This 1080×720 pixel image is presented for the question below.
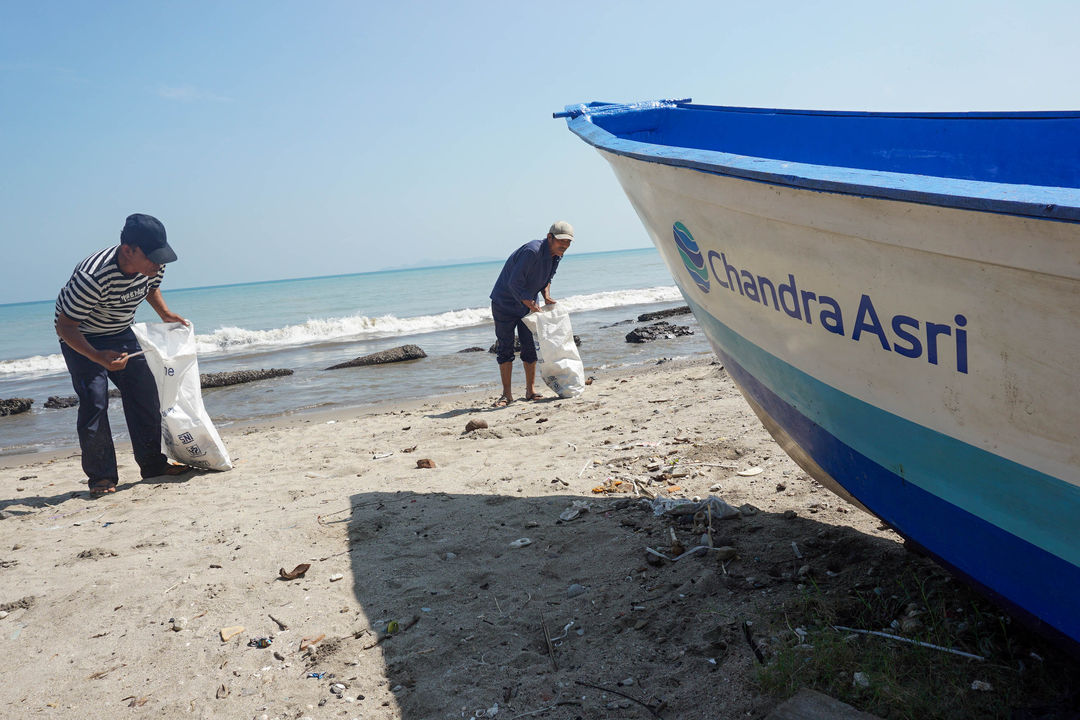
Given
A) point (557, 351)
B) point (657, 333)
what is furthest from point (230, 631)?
point (657, 333)

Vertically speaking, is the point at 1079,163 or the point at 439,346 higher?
the point at 1079,163

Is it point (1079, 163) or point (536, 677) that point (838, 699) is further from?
point (1079, 163)

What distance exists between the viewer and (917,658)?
193cm

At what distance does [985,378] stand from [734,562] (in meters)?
1.36

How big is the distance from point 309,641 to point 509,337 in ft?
14.6

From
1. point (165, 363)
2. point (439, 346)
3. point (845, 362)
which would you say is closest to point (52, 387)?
point (439, 346)

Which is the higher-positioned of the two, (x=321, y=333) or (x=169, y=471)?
(x=169, y=471)

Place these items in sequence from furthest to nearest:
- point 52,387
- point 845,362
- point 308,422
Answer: point 52,387 < point 308,422 < point 845,362

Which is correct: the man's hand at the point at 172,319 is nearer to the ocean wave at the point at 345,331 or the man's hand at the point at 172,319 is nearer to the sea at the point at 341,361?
the sea at the point at 341,361

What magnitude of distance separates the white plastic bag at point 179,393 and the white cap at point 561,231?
9.58ft

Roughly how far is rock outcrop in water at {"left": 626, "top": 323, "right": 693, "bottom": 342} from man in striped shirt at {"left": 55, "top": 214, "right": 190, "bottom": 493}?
24.6 feet

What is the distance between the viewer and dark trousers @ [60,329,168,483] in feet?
Answer: 15.0

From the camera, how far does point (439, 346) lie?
13125 millimetres

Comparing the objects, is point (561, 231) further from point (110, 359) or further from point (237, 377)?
point (237, 377)
